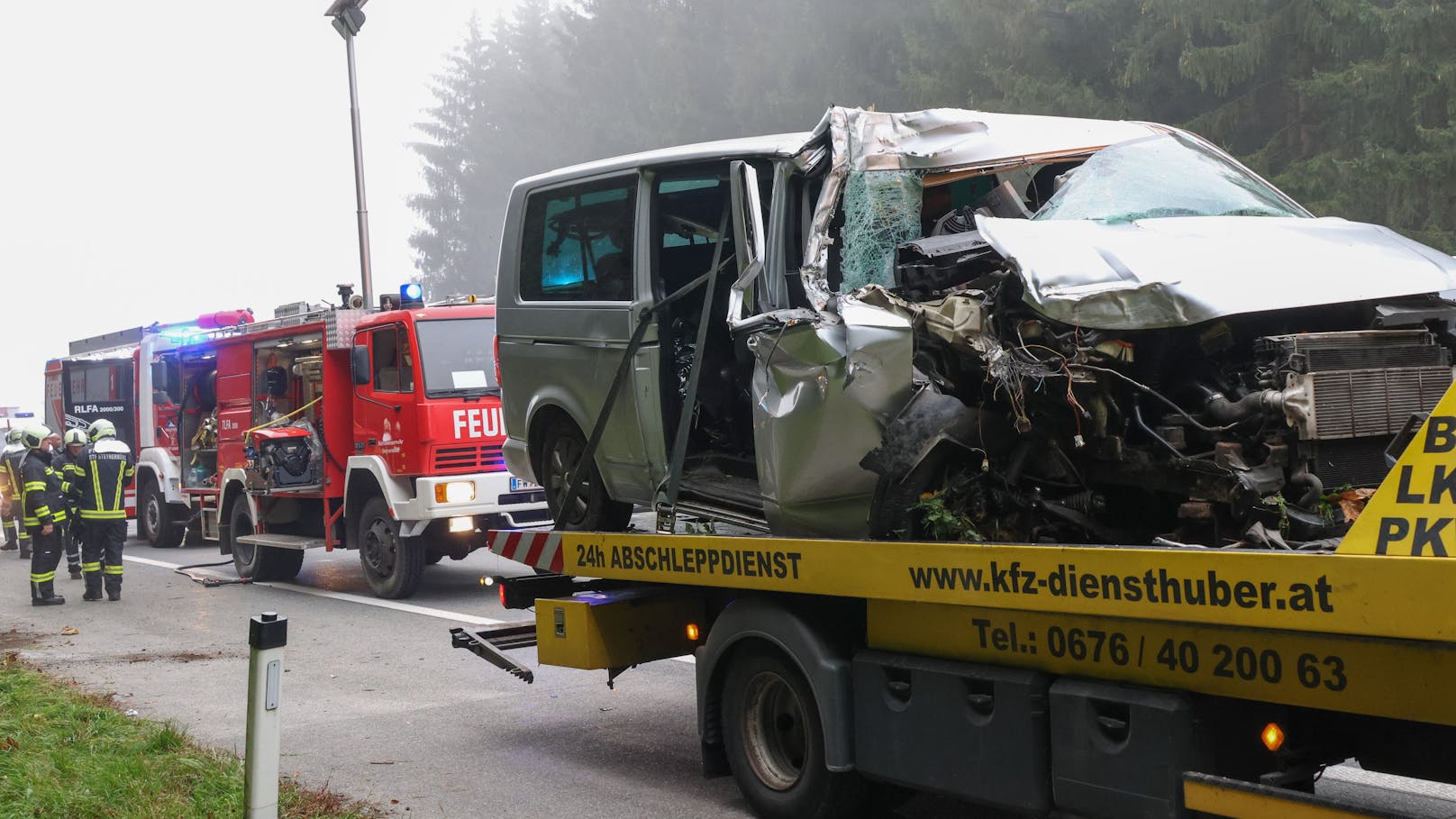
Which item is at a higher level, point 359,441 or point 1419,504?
point 359,441

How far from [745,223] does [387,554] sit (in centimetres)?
820

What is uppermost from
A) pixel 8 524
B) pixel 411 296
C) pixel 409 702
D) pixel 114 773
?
A: pixel 411 296

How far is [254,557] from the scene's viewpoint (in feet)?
50.7

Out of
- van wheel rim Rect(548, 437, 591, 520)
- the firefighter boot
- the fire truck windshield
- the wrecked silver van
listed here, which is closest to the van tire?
van wheel rim Rect(548, 437, 591, 520)

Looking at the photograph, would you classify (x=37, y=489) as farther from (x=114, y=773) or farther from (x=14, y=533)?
(x=114, y=773)

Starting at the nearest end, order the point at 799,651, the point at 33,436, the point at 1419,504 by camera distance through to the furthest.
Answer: the point at 1419,504 < the point at 799,651 < the point at 33,436

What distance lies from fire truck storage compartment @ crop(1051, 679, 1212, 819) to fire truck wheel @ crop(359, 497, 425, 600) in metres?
9.37

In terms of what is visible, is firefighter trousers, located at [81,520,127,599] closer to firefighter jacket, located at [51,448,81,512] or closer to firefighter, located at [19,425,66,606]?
firefighter, located at [19,425,66,606]

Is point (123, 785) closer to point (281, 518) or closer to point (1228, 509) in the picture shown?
point (1228, 509)

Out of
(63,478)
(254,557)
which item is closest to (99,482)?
(63,478)

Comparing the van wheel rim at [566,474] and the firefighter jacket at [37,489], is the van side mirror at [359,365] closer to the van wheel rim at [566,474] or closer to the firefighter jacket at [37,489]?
the firefighter jacket at [37,489]

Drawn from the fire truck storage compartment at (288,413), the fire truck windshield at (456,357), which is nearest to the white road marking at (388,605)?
the fire truck storage compartment at (288,413)

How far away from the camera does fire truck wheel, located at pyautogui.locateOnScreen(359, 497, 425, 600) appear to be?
42.7 feet

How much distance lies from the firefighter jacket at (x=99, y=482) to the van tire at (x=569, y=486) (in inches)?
323
